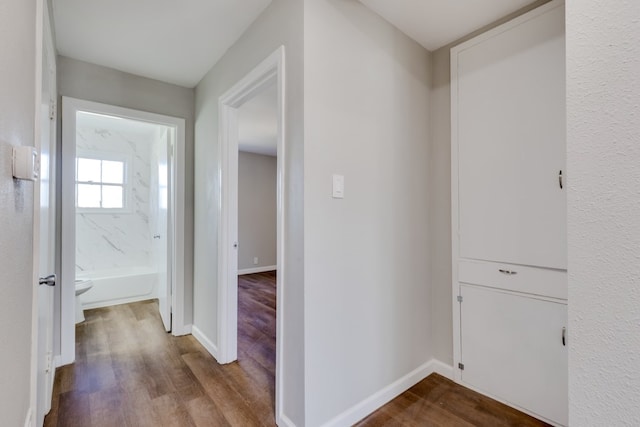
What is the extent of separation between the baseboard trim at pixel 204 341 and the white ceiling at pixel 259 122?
2243 mm

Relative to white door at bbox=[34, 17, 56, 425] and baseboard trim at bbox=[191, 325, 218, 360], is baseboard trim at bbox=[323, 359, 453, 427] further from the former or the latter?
white door at bbox=[34, 17, 56, 425]

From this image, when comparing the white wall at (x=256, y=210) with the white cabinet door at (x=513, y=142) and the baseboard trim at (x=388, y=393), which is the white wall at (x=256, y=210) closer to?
the baseboard trim at (x=388, y=393)

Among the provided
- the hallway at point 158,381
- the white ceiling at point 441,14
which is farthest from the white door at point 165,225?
the white ceiling at point 441,14

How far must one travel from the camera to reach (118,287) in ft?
12.6

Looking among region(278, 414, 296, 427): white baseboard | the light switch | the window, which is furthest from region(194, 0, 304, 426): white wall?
the window

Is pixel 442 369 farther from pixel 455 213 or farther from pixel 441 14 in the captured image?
pixel 441 14

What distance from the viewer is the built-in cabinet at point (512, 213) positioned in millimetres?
1640

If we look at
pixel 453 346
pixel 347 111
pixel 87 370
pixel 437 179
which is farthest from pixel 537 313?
pixel 87 370

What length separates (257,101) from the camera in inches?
132

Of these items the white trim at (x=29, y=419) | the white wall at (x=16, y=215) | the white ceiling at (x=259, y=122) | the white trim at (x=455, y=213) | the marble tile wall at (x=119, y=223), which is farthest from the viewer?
the marble tile wall at (x=119, y=223)

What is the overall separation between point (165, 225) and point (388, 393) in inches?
103

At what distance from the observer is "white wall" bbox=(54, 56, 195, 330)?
2.39 metres

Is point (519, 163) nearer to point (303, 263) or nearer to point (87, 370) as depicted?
point (303, 263)

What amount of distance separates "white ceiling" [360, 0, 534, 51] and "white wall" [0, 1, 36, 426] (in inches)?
65.6
